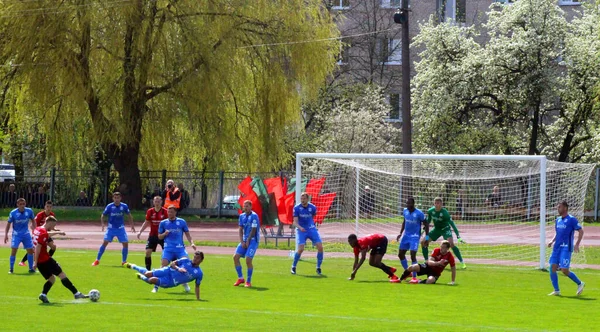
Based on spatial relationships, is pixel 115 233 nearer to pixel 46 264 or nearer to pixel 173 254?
pixel 173 254

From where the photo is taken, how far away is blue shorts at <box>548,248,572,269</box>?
18875 mm

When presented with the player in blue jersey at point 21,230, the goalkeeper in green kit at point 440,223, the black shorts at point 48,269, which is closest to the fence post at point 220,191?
the goalkeeper in green kit at point 440,223

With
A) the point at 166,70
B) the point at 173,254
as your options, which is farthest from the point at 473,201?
the point at 173,254

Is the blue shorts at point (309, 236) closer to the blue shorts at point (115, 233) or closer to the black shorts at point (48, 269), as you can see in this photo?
the blue shorts at point (115, 233)

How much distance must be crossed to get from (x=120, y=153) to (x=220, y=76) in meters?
7.53

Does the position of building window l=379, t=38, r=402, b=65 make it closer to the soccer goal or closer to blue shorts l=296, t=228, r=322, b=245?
the soccer goal

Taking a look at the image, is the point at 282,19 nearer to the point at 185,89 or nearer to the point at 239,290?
the point at 185,89

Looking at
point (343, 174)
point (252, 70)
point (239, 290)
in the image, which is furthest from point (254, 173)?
point (239, 290)

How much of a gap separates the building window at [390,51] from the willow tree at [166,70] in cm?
2213

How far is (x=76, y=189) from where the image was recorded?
47656 mm

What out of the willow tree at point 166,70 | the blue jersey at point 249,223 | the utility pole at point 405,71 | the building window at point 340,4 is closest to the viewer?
the blue jersey at point 249,223

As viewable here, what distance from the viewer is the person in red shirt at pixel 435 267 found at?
69.6 feet

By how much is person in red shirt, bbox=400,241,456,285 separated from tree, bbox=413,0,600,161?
95.9ft

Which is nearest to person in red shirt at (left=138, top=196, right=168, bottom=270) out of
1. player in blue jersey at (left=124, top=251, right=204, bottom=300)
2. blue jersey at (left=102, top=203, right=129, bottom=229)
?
blue jersey at (left=102, top=203, right=129, bottom=229)
